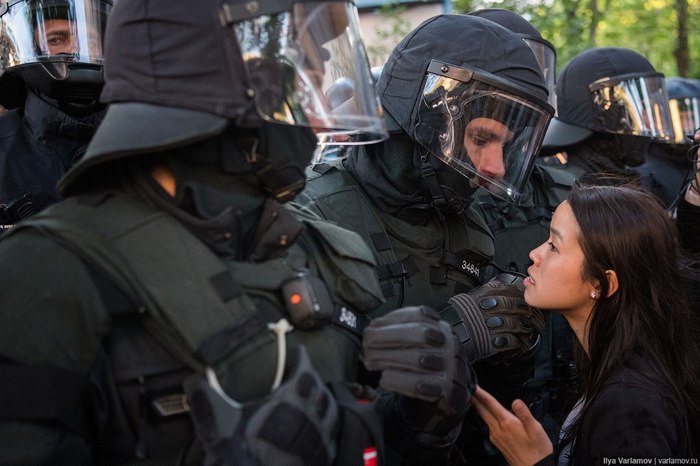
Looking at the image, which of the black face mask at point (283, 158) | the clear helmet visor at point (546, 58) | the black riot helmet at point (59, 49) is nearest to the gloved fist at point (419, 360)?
the black face mask at point (283, 158)

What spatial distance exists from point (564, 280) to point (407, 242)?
570mm

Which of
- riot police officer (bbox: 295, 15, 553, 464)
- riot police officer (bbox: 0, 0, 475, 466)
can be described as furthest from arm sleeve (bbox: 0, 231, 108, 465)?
riot police officer (bbox: 295, 15, 553, 464)

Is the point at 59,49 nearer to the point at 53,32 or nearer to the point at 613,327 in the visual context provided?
the point at 53,32

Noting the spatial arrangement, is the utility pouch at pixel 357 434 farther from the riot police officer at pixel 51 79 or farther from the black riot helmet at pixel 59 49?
the black riot helmet at pixel 59 49

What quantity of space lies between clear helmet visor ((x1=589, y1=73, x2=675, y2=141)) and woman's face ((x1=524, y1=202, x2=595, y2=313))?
2.36 m

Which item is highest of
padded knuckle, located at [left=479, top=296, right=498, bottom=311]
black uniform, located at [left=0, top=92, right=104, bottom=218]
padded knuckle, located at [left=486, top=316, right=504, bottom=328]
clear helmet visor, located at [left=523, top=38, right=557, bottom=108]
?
black uniform, located at [left=0, top=92, right=104, bottom=218]

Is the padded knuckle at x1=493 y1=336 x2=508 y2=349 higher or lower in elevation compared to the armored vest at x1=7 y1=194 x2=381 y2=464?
lower

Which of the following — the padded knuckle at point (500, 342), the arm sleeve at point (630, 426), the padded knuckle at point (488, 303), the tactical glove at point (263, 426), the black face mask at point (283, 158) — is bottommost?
the arm sleeve at point (630, 426)

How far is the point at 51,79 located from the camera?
2971mm

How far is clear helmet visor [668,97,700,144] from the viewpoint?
5407 mm

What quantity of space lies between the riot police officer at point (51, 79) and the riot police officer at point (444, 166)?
0.97m

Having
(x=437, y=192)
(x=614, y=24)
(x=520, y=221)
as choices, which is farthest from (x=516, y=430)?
(x=614, y=24)

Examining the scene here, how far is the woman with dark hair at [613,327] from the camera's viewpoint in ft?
6.87

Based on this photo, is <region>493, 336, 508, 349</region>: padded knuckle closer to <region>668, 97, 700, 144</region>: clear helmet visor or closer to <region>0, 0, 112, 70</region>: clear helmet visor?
<region>0, 0, 112, 70</region>: clear helmet visor
